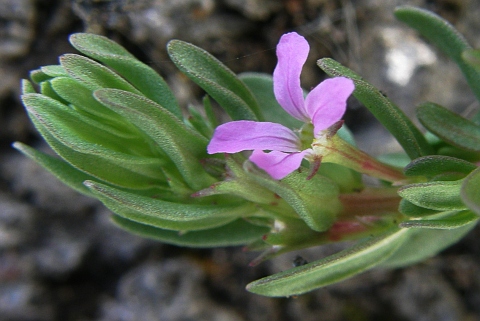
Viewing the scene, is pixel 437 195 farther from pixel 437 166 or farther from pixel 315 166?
pixel 315 166

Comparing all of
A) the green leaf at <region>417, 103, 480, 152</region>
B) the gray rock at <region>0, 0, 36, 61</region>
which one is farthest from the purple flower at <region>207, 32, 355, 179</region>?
the gray rock at <region>0, 0, 36, 61</region>

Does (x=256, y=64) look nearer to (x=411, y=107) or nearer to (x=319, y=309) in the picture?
(x=411, y=107)

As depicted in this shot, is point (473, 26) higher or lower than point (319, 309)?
higher

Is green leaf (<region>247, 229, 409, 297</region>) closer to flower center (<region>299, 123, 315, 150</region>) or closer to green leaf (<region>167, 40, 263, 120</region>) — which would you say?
flower center (<region>299, 123, 315, 150</region>)

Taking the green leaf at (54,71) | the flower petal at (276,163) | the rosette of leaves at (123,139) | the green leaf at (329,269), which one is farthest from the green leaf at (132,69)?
the green leaf at (329,269)

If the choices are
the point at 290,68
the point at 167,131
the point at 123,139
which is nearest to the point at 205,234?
the point at 123,139

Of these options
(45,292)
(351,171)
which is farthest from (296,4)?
(45,292)

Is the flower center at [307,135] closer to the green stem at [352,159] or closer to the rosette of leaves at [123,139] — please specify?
the green stem at [352,159]
